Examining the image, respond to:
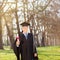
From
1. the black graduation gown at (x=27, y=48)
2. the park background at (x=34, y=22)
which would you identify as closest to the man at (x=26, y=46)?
the black graduation gown at (x=27, y=48)

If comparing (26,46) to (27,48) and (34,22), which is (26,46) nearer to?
(27,48)

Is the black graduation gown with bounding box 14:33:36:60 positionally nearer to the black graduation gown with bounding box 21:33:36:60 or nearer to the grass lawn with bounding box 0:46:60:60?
the black graduation gown with bounding box 21:33:36:60

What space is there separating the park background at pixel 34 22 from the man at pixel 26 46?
2.64 meters

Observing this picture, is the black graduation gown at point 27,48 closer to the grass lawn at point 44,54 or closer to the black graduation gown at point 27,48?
the black graduation gown at point 27,48

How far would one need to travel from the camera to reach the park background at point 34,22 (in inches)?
261

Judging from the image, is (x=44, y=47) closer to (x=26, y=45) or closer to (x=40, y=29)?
(x=40, y=29)

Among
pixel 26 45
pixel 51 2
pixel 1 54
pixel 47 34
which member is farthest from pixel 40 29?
pixel 26 45

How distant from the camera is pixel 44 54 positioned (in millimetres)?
6789

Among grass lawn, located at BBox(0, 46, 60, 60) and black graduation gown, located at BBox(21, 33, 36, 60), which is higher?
black graduation gown, located at BBox(21, 33, 36, 60)

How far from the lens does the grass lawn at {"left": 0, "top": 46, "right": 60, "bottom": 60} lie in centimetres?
664

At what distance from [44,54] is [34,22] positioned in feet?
3.16

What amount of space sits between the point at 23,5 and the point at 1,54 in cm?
153

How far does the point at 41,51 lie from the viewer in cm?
682

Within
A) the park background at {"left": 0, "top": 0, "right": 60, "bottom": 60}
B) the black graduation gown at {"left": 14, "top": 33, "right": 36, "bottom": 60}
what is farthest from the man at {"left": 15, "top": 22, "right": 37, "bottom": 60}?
the park background at {"left": 0, "top": 0, "right": 60, "bottom": 60}
